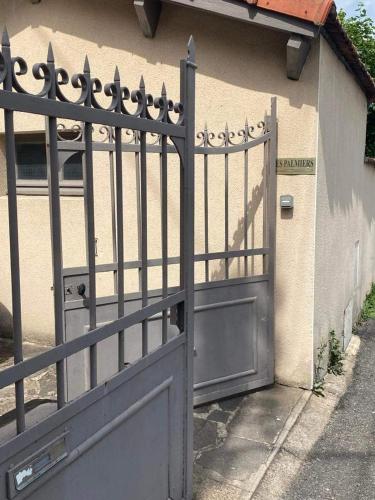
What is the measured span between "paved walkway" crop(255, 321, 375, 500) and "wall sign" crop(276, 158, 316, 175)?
2.00 meters

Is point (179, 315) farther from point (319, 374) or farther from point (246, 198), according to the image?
point (319, 374)

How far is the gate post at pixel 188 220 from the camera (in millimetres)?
2514

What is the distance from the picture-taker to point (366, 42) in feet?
36.9

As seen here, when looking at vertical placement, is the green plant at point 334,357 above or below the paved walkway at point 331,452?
above

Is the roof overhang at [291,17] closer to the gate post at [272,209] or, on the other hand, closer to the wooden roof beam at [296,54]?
the wooden roof beam at [296,54]

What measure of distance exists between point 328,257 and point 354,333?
2.15 meters

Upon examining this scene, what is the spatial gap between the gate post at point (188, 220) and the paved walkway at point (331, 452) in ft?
2.83

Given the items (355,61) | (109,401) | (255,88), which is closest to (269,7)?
(255,88)

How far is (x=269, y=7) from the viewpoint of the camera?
3.80m

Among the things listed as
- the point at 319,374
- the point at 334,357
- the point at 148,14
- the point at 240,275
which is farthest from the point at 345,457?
the point at 148,14

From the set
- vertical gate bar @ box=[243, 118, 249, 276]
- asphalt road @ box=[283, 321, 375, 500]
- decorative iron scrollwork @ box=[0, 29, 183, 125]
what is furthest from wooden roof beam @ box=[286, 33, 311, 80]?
asphalt road @ box=[283, 321, 375, 500]

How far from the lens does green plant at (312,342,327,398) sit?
4.54 metres

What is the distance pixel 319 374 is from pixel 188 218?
2.78 metres

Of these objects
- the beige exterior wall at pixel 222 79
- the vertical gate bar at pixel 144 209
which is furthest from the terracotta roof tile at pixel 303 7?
the vertical gate bar at pixel 144 209
